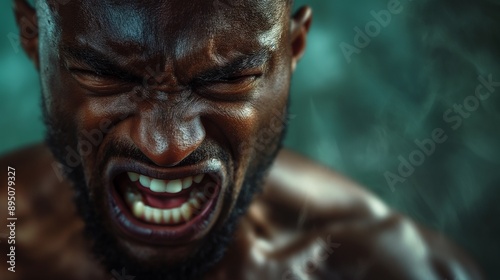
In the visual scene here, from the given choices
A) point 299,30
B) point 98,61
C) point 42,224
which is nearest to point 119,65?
point 98,61

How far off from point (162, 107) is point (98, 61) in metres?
0.09

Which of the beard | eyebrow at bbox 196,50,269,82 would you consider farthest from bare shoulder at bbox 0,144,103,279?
eyebrow at bbox 196,50,269,82

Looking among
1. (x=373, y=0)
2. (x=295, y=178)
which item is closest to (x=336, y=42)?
(x=373, y=0)

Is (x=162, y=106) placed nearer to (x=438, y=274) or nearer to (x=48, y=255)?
(x=48, y=255)

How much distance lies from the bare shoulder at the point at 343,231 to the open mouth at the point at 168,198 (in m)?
0.33

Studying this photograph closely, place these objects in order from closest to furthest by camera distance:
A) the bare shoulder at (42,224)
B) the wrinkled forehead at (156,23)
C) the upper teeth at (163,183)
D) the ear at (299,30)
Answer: the wrinkled forehead at (156,23), the upper teeth at (163,183), the ear at (299,30), the bare shoulder at (42,224)

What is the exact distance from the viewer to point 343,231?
1.34 metres

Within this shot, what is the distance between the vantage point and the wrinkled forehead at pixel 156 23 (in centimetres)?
82

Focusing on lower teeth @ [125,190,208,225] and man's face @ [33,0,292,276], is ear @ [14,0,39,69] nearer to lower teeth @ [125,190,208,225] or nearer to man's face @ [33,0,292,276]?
man's face @ [33,0,292,276]

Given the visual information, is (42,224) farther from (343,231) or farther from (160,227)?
(343,231)

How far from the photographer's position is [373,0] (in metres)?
1.55

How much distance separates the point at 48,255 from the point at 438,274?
0.66 m

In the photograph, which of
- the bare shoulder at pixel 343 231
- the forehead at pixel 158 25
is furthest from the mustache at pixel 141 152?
A: the bare shoulder at pixel 343 231

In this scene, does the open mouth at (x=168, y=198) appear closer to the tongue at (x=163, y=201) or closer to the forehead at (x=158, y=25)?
the tongue at (x=163, y=201)
